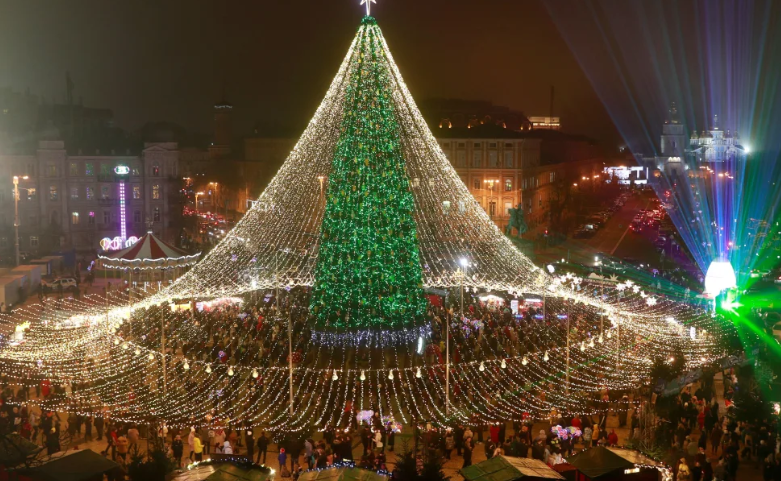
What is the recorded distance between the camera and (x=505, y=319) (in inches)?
991

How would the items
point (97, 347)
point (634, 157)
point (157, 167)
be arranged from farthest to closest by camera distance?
point (634, 157)
point (157, 167)
point (97, 347)

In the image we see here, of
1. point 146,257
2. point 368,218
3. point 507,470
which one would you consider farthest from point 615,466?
point 146,257

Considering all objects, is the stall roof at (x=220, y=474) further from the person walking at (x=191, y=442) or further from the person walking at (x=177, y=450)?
the person walking at (x=191, y=442)

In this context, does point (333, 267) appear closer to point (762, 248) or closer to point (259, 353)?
point (259, 353)

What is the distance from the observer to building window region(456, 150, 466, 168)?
5822cm

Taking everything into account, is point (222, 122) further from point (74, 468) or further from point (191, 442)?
point (74, 468)

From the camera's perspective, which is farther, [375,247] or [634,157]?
[634,157]

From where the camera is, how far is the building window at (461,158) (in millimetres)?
58219

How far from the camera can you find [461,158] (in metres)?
58.3

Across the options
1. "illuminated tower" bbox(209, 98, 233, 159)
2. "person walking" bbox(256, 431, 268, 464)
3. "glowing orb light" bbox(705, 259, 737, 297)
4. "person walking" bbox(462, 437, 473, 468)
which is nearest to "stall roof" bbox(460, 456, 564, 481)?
"person walking" bbox(462, 437, 473, 468)

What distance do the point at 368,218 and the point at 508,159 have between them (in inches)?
1473

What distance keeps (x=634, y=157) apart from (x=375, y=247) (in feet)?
393

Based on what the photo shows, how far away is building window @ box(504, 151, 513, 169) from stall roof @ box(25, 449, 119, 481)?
47.1 metres

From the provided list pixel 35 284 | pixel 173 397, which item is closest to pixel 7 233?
pixel 35 284
